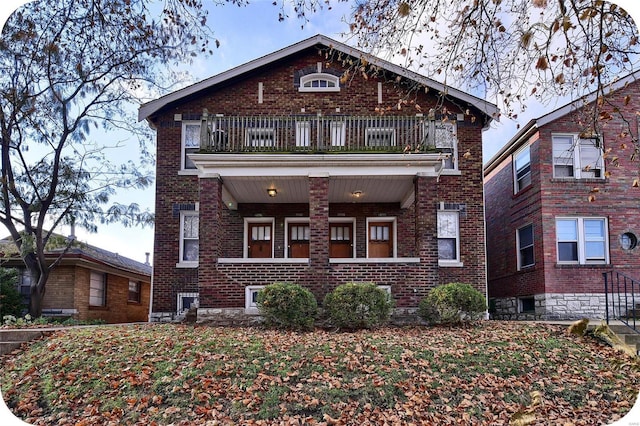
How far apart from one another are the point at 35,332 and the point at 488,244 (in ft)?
51.3

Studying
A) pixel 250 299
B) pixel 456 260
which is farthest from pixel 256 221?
pixel 456 260

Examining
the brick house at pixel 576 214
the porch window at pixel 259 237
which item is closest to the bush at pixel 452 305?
the brick house at pixel 576 214

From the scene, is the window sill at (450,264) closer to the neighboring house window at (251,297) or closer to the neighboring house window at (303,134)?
the neighboring house window at (303,134)

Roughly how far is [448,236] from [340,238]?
3.18 metres

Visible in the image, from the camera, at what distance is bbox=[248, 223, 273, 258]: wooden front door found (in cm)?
1562

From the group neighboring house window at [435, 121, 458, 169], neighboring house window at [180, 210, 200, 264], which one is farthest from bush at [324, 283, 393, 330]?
neighboring house window at [435, 121, 458, 169]

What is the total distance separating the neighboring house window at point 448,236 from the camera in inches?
590

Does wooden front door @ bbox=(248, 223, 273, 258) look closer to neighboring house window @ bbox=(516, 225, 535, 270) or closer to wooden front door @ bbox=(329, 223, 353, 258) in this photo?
wooden front door @ bbox=(329, 223, 353, 258)

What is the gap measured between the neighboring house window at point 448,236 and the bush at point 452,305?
12.6 feet

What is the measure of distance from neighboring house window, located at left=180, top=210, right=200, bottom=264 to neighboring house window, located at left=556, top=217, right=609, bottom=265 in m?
10.5

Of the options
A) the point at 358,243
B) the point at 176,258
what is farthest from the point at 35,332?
the point at 358,243

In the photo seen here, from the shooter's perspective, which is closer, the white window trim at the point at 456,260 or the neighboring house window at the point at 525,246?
the white window trim at the point at 456,260

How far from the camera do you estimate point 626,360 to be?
28.4ft

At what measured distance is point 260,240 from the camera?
15.7 metres
